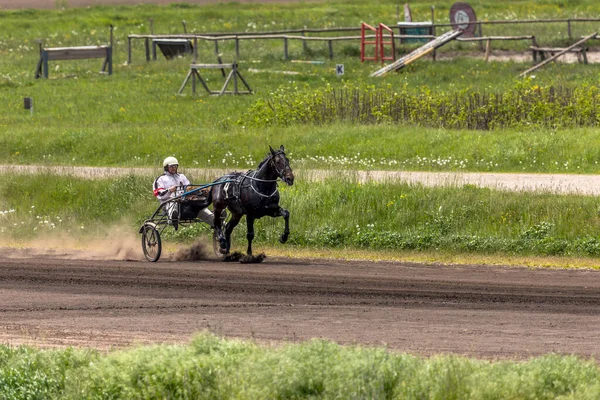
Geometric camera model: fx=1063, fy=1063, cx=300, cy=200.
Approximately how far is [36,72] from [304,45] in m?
10.9

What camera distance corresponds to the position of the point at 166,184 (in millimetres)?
16250

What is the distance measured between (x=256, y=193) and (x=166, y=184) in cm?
207

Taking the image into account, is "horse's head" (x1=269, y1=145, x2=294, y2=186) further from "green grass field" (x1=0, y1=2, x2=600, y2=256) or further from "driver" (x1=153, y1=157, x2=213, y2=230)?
"green grass field" (x1=0, y1=2, x2=600, y2=256)

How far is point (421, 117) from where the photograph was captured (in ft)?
82.4

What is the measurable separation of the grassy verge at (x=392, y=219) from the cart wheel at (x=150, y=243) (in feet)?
5.62

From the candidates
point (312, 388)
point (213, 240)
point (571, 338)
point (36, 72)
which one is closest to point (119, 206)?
point (213, 240)

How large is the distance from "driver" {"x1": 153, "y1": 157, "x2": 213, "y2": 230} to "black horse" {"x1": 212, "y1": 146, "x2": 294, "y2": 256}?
0.74 meters

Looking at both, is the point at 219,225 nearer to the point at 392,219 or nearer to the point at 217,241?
the point at 217,241

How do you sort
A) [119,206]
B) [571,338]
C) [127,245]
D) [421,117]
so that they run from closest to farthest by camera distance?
[571,338], [127,245], [119,206], [421,117]

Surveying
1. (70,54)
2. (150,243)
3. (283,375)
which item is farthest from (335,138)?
(70,54)

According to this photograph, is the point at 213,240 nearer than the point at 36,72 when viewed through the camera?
Yes

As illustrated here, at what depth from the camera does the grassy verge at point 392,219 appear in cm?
1622

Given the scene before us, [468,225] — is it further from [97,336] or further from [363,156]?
[97,336]

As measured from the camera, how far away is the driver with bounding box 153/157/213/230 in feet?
52.4
